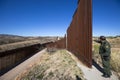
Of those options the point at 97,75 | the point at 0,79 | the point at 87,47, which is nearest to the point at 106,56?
the point at 97,75

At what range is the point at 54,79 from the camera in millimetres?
5938

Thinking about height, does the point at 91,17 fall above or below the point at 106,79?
above

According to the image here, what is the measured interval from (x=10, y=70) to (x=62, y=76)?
3.90m

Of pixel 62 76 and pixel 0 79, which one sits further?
pixel 0 79

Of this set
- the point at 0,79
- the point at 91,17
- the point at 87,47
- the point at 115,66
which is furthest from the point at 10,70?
the point at 115,66

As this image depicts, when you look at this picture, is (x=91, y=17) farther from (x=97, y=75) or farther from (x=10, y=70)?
(x=10, y=70)

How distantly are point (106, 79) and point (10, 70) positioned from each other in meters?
5.63

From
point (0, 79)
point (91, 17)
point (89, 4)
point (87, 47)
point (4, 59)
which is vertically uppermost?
point (89, 4)

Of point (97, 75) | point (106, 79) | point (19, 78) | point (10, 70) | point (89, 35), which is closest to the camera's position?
point (106, 79)

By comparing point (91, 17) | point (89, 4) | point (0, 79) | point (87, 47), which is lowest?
point (0, 79)

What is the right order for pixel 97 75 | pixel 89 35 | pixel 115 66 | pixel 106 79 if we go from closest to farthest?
pixel 106 79, pixel 97 75, pixel 89 35, pixel 115 66

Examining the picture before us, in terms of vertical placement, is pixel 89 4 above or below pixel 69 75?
above

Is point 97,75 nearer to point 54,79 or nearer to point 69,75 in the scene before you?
point 69,75

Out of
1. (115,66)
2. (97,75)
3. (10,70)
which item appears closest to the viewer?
(97,75)
